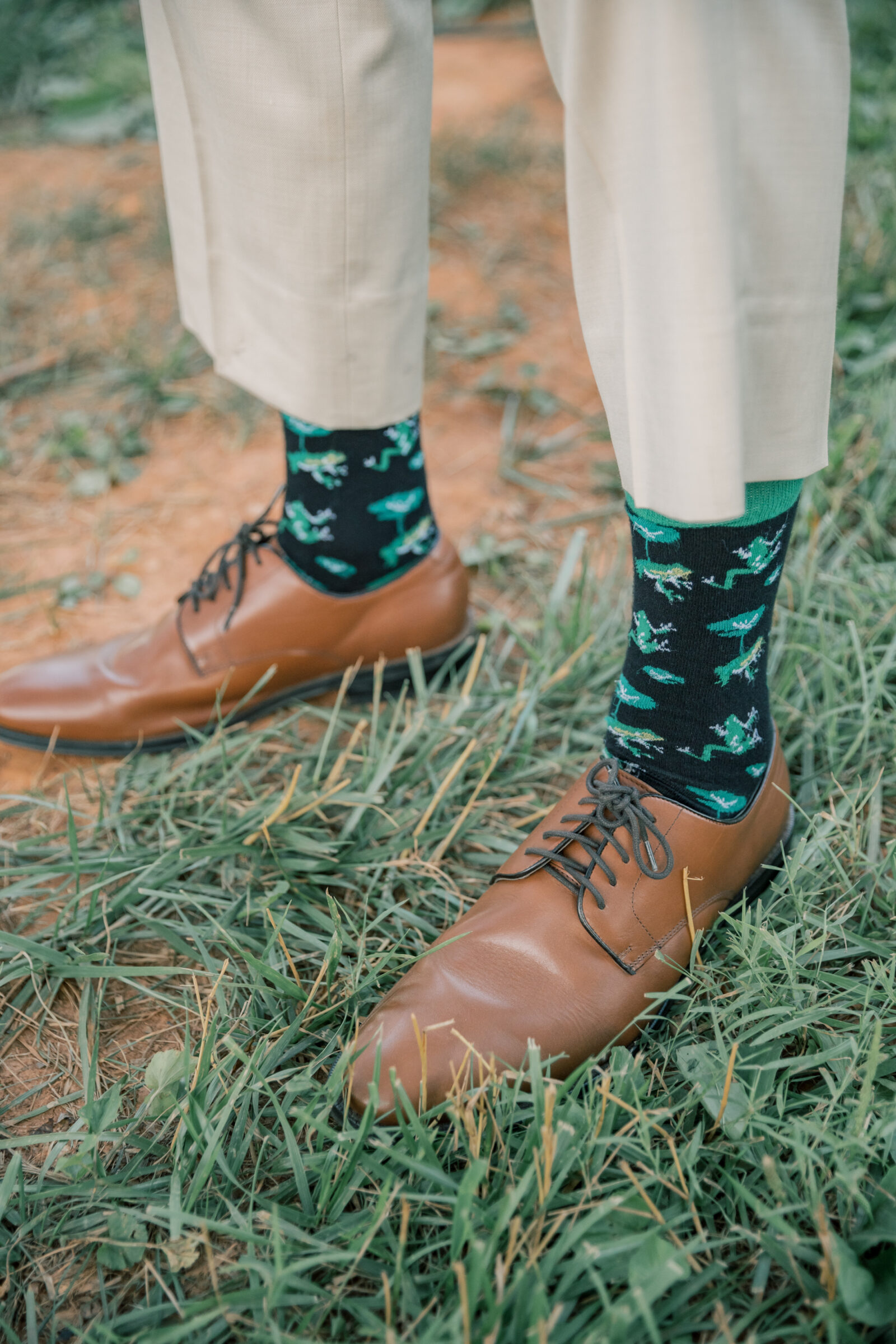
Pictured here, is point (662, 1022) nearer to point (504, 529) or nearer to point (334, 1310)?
point (334, 1310)

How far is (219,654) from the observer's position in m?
1.01

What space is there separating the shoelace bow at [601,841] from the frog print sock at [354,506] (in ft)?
1.21

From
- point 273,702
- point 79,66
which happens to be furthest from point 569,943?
point 79,66

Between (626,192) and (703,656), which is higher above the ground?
(626,192)

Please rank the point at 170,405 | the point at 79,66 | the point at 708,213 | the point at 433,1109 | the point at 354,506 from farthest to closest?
the point at 79,66 → the point at 170,405 → the point at 354,506 → the point at 433,1109 → the point at 708,213

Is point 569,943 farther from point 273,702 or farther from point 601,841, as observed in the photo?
point 273,702

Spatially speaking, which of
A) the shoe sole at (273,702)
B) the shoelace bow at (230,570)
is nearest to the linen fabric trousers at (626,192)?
the shoelace bow at (230,570)

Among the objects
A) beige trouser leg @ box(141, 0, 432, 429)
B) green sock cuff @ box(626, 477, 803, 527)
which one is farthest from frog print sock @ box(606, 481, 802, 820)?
beige trouser leg @ box(141, 0, 432, 429)

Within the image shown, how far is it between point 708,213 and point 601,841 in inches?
18.4

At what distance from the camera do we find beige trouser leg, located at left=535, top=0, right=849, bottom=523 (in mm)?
505

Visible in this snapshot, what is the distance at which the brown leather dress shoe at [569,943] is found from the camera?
670 mm

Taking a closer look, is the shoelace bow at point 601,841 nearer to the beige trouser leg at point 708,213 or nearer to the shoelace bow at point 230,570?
the beige trouser leg at point 708,213

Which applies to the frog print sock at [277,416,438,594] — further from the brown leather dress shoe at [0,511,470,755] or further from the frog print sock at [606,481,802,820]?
the frog print sock at [606,481,802,820]

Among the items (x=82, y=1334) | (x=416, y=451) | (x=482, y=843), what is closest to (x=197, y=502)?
(x=416, y=451)
